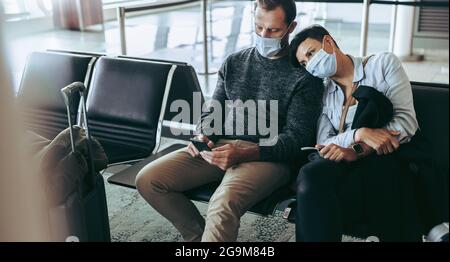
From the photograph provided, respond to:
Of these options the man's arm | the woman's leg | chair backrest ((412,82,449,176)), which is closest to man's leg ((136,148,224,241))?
the man's arm

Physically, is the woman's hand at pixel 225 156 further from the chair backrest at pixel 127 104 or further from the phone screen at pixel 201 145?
the chair backrest at pixel 127 104

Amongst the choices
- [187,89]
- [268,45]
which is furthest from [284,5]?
[187,89]

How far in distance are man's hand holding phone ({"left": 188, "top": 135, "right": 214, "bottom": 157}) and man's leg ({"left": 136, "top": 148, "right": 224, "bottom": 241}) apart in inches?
0.9

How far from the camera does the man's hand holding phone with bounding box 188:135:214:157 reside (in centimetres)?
196

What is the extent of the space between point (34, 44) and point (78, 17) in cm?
140

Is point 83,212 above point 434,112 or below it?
below

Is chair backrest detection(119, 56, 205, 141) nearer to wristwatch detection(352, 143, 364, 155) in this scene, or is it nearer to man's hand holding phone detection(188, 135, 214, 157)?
man's hand holding phone detection(188, 135, 214, 157)

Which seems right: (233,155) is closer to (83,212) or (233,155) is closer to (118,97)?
(83,212)

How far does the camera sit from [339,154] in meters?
1.65

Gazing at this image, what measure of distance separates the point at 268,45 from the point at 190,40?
4.71 m

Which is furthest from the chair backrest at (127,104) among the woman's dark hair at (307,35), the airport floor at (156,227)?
the woman's dark hair at (307,35)

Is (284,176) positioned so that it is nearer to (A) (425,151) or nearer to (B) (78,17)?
(A) (425,151)

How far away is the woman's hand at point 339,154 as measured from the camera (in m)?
1.64
